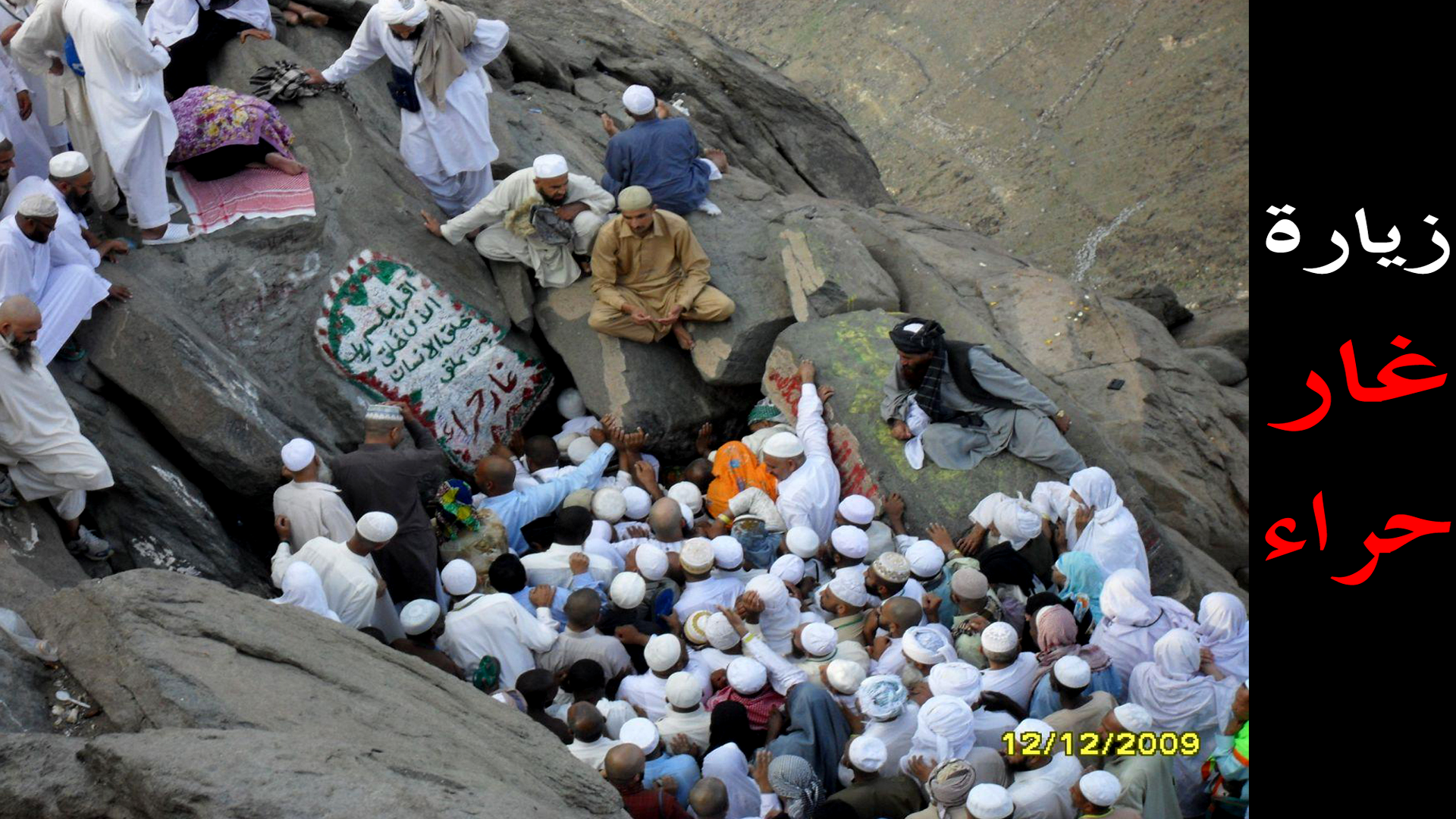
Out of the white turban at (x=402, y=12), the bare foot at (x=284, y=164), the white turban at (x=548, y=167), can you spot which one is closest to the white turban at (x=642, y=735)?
the white turban at (x=548, y=167)

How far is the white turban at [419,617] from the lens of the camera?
243 inches

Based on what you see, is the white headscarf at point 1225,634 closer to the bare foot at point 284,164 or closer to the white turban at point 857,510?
the white turban at point 857,510

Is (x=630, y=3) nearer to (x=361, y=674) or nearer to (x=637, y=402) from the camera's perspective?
(x=637, y=402)

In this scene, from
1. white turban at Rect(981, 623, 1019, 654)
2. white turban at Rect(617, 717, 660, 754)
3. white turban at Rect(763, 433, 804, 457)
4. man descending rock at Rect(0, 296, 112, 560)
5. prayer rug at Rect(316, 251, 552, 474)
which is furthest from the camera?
prayer rug at Rect(316, 251, 552, 474)

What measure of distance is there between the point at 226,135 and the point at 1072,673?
5755 millimetres

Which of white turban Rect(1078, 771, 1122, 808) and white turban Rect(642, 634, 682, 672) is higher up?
white turban Rect(1078, 771, 1122, 808)

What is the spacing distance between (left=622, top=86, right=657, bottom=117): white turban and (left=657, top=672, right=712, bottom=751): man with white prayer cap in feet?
14.3

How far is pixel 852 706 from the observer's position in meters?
5.92

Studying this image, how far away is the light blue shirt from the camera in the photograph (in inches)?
295

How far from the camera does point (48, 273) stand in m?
6.66

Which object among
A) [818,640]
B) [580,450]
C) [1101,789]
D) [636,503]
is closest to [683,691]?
[818,640]

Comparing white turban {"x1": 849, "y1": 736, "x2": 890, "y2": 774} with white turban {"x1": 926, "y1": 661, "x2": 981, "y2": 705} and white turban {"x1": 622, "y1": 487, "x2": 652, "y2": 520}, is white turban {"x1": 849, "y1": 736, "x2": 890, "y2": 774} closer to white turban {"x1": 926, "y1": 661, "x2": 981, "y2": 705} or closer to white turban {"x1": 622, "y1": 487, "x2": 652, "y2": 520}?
white turban {"x1": 926, "y1": 661, "x2": 981, "y2": 705}

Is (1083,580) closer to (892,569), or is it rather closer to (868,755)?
(892,569)
